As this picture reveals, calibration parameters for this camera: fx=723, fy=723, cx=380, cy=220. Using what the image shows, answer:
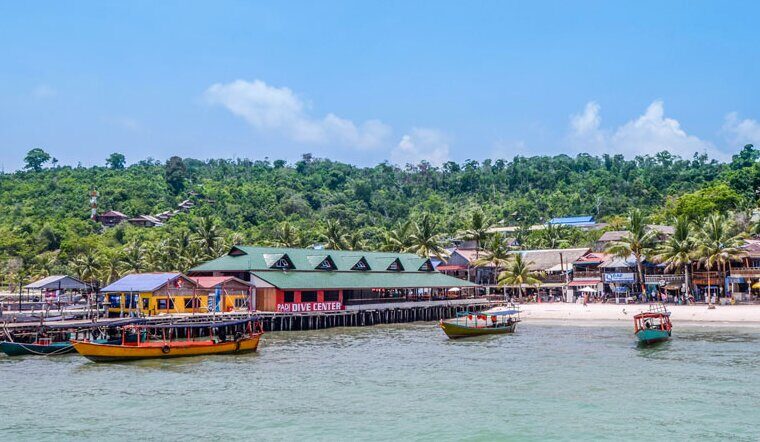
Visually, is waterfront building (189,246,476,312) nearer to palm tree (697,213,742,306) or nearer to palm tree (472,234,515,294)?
palm tree (472,234,515,294)

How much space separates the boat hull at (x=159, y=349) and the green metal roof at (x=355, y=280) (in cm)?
1554

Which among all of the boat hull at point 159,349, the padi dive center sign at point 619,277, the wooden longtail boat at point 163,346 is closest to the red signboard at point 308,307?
the wooden longtail boat at point 163,346

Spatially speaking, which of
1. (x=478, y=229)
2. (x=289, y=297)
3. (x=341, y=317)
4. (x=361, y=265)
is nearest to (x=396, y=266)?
(x=361, y=265)

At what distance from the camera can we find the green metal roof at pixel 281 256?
217 feet

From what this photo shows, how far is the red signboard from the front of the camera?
62425mm

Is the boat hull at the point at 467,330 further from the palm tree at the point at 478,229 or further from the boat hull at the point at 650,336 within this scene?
Answer: the palm tree at the point at 478,229

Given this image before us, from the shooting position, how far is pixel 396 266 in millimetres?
78688

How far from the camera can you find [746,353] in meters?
43.3

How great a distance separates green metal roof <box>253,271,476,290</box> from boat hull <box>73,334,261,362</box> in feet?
51.0

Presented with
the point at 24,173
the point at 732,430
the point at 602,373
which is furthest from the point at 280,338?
the point at 24,173

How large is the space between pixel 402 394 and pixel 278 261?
36895 millimetres

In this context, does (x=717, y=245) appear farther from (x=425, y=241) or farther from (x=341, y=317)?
(x=341, y=317)

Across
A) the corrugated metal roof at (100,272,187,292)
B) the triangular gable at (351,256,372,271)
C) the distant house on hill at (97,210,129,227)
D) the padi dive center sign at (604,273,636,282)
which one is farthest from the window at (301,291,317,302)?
the distant house on hill at (97,210,129,227)

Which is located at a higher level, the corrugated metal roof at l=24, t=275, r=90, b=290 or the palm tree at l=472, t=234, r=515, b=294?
the palm tree at l=472, t=234, r=515, b=294
